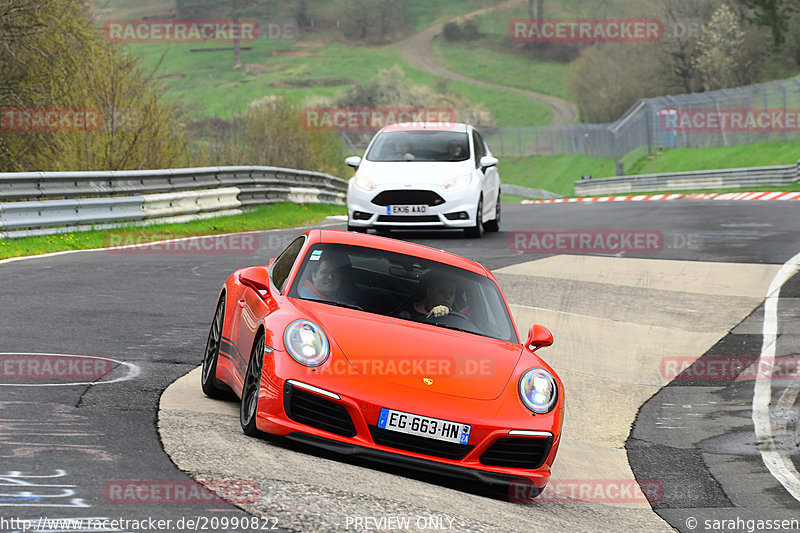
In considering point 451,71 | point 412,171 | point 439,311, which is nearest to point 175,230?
point 412,171

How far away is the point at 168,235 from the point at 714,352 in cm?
1146

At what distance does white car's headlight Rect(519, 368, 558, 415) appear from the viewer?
6461 mm

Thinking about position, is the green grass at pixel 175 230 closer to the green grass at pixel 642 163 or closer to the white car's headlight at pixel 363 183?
the white car's headlight at pixel 363 183

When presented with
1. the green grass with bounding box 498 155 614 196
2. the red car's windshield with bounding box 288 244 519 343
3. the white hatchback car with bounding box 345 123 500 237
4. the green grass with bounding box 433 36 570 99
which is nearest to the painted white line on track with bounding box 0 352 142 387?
the red car's windshield with bounding box 288 244 519 343

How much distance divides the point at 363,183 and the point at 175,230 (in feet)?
15.0

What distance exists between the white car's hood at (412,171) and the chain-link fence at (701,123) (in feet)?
92.1

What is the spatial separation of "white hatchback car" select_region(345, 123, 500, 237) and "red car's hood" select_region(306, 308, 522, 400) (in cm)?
1106

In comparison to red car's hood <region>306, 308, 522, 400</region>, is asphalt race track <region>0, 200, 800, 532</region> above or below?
below

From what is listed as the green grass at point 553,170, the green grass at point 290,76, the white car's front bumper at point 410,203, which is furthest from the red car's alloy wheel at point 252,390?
the green grass at point 290,76

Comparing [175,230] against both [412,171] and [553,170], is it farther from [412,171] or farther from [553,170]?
[553,170]

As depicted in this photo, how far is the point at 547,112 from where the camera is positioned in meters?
119

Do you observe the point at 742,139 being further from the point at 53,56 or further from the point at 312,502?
the point at 312,502

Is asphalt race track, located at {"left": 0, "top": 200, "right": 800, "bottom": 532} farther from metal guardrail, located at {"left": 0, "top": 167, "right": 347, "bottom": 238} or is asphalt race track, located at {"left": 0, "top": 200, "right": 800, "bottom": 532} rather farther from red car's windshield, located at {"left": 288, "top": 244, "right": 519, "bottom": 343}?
metal guardrail, located at {"left": 0, "top": 167, "right": 347, "bottom": 238}

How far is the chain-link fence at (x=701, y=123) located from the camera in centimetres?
4556
